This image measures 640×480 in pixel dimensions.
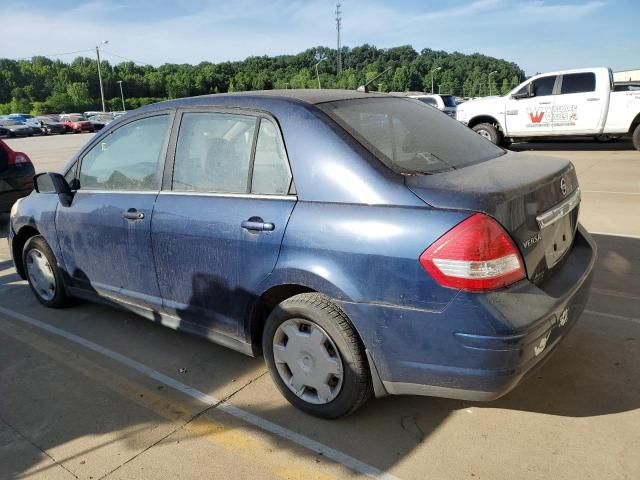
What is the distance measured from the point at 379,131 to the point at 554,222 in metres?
0.99

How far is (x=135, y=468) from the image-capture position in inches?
98.3

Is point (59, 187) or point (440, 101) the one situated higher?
point (440, 101)

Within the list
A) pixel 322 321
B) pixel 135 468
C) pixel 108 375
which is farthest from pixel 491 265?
pixel 108 375

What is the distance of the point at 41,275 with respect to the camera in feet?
14.7

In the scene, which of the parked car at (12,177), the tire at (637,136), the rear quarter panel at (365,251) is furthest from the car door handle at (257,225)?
the tire at (637,136)

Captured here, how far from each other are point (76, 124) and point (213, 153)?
44626mm

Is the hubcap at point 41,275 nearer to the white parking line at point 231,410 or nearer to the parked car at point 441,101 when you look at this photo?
the white parking line at point 231,410

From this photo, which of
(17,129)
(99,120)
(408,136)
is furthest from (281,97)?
(99,120)

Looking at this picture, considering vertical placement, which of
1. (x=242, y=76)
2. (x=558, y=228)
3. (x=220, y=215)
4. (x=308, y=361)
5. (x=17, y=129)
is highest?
(x=242, y=76)

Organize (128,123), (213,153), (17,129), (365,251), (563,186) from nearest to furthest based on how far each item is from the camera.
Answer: (365,251)
(563,186)
(213,153)
(128,123)
(17,129)

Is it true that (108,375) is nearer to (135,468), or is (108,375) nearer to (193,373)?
(193,373)

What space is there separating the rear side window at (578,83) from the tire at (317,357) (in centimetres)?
1187

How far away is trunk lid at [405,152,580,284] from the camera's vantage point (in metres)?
2.25

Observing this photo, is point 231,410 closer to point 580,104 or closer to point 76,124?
point 580,104
